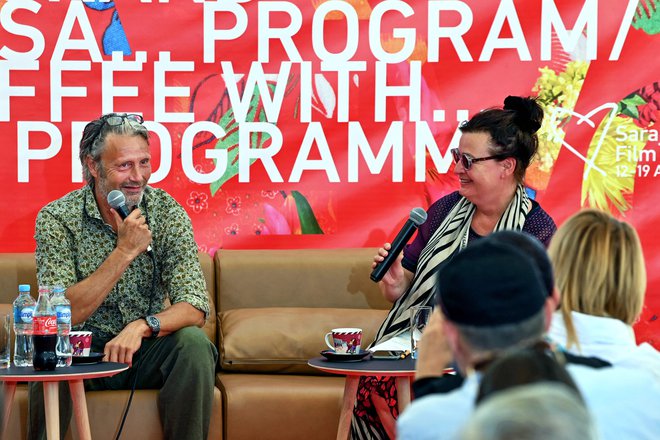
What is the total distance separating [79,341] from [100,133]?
0.86 metres

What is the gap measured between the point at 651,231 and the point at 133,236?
2.29m

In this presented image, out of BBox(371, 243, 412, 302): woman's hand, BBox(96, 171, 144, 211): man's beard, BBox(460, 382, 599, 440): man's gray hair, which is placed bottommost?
BBox(371, 243, 412, 302): woman's hand

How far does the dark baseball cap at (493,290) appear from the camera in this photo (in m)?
1.24

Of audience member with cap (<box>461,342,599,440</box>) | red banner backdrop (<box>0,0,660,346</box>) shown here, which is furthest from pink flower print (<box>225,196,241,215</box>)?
audience member with cap (<box>461,342,599,440</box>)

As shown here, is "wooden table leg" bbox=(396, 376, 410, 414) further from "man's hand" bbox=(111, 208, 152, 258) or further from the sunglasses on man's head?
the sunglasses on man's head

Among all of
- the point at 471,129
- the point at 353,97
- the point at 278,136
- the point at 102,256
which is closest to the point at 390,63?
the point at 353,97

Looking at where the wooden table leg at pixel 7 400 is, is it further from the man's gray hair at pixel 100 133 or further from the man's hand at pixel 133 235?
the man's gray hair at pixel 100 133

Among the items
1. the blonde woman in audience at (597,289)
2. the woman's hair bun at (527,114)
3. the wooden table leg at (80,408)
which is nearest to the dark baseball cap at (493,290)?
the blonde woman in audience at (597,289)

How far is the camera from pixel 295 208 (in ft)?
14.3

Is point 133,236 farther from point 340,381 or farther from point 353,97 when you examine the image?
point 353,97

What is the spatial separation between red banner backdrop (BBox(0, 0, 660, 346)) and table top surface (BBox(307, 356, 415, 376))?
1.30 meters

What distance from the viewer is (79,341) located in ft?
10.0

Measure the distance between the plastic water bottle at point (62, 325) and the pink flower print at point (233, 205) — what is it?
1.15m

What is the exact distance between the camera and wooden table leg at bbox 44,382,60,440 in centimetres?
293
